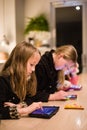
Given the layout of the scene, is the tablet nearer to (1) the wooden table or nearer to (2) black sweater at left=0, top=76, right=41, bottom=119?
(1) the wooden table

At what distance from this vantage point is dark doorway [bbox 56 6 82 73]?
541 centimetres

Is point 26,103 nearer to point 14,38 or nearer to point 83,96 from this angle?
point 83,96

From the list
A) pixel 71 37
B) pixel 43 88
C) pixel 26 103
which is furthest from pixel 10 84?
pixel 71 37

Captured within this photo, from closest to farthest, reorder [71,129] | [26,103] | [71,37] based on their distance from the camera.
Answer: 1. [71,129]
2. [26,103]
3. [71,37]

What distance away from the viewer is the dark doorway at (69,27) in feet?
17.8

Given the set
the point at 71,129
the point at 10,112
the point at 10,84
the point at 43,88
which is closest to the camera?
the point at 71,129

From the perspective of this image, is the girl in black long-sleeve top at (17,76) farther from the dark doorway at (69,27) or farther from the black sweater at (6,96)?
the dark doorway at (69,27)

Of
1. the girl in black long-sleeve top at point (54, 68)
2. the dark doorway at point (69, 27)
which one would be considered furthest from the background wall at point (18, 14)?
the girl in black long-sleeve top at point (54, 68)

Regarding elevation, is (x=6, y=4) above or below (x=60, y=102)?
above

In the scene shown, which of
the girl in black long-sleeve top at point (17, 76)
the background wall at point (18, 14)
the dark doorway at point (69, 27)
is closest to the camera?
the girl in black long-sleeve top at point (17, 76)

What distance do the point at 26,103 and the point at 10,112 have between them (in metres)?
0.26

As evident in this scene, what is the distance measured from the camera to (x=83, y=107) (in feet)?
5.79

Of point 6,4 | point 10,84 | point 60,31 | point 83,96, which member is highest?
point 6,4

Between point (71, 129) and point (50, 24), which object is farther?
point (50, 24)
